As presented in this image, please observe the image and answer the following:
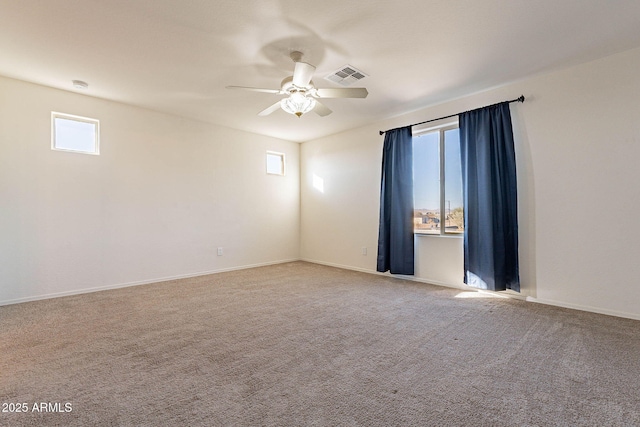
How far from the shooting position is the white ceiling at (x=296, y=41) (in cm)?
227

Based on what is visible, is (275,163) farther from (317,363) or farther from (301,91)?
(317,363)

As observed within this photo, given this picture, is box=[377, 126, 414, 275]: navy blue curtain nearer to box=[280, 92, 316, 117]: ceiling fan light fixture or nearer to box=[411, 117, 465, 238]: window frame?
box=[411, 117, 465, 238]: window frame

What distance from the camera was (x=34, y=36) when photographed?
2.61 metres

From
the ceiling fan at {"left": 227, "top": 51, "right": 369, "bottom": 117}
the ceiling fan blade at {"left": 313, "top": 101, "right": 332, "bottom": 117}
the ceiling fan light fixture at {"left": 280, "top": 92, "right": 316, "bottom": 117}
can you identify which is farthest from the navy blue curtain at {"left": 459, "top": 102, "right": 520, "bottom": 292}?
the ceiling fan light fixture at {"left": 280, "top": 92, "right": 316, "bottom": 117}

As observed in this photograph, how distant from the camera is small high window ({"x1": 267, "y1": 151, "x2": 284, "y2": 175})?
19.8 ft

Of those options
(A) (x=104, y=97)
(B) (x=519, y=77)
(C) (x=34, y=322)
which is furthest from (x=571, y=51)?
(C) (x=34, y=322)

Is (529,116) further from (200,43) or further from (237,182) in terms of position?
(237,182)

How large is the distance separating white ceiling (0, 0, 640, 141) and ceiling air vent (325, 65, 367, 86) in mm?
90

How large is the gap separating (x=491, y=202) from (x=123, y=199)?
5.01 meters

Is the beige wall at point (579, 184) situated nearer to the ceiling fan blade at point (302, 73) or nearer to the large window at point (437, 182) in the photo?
the large window at point (437, 182)

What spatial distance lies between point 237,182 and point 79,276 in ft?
8.87

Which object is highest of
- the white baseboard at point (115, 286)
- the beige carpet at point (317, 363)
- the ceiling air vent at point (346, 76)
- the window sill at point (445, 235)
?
the ceiling air vent at point (346, 76)

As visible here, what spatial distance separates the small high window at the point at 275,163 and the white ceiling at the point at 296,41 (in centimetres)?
223

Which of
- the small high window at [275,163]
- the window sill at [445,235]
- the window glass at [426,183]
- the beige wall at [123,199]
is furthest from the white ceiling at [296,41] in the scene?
the small high window at [275,163]
